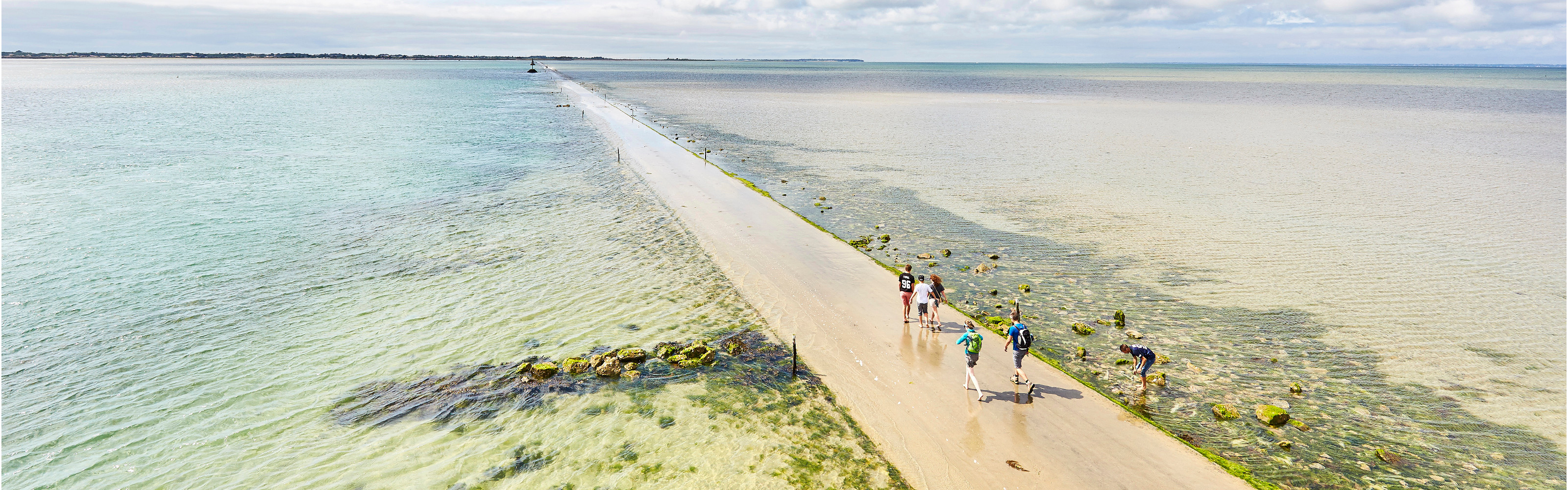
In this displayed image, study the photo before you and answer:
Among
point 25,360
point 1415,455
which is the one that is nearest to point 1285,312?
point 1415,455

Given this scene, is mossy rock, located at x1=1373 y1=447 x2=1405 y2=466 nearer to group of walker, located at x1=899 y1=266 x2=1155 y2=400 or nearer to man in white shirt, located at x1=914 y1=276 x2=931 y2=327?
group of walker, located at x1=899 y1=266 x2=1155 y2=400


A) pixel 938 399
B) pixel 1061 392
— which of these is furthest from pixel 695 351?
pixel 1061 392

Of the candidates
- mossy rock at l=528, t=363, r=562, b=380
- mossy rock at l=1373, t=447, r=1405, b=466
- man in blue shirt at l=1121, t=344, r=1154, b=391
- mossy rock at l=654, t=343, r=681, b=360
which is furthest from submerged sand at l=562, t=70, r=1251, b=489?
mossy rock at l=528, t=363, r=562, b=380

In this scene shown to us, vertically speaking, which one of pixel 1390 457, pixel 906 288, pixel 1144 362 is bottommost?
pixel 1390 457

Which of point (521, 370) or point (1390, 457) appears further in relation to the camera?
point (521, 370)

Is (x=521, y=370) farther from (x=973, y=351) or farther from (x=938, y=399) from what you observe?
(x=973, y=351)

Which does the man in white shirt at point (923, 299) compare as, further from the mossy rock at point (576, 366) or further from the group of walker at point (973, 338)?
the mossy rock at point (576, 366)
